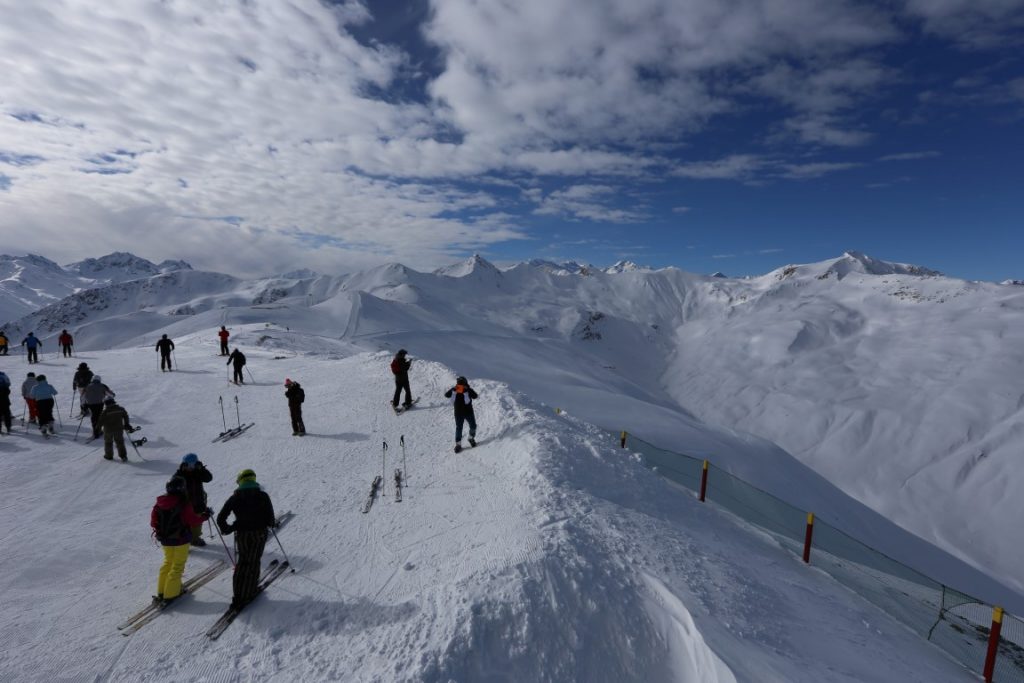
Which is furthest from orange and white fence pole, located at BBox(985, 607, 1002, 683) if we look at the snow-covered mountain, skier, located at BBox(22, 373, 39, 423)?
skier, located at BBox(22, 373, 39, 423)

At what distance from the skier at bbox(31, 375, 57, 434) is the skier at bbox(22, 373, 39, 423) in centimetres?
33

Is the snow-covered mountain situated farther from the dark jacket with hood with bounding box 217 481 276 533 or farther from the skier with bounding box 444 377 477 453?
the dark jacket with hood with bounding box 217 481 276 533

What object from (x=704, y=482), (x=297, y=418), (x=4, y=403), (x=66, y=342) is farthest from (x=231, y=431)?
(x=66, y=342)

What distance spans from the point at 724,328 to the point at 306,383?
160567 mm

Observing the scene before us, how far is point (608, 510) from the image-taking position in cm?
964

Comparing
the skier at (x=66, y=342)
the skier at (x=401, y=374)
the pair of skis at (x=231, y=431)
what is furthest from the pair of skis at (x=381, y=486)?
the skier at (x=66, y=342)

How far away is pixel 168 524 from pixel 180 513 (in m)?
0.19

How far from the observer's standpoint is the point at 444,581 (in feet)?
23.2

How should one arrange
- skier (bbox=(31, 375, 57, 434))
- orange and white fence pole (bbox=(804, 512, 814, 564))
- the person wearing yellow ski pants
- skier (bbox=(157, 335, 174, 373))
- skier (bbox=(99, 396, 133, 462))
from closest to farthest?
the person wearing yellow ski pants, orange and white fence pole (bbox=(804, 512, 814, 564)), skier (bbox=(99, 396, 133, 462)), skier (bbox=(31, 375, 57, 434)), skier (bbox=(157, 335, 174, 373))

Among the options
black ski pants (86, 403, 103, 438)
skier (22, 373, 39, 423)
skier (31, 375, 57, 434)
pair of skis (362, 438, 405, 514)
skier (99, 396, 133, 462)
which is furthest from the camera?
skier (22, 373, 39, 423)

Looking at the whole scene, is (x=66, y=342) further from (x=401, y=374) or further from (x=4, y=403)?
(x=401, y=374)

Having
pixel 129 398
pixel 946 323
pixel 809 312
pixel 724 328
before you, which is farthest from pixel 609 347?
pixel 129 398

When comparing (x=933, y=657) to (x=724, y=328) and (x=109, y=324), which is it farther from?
(x=724, y=328)

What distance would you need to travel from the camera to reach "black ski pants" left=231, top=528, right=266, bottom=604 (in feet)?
22.3
